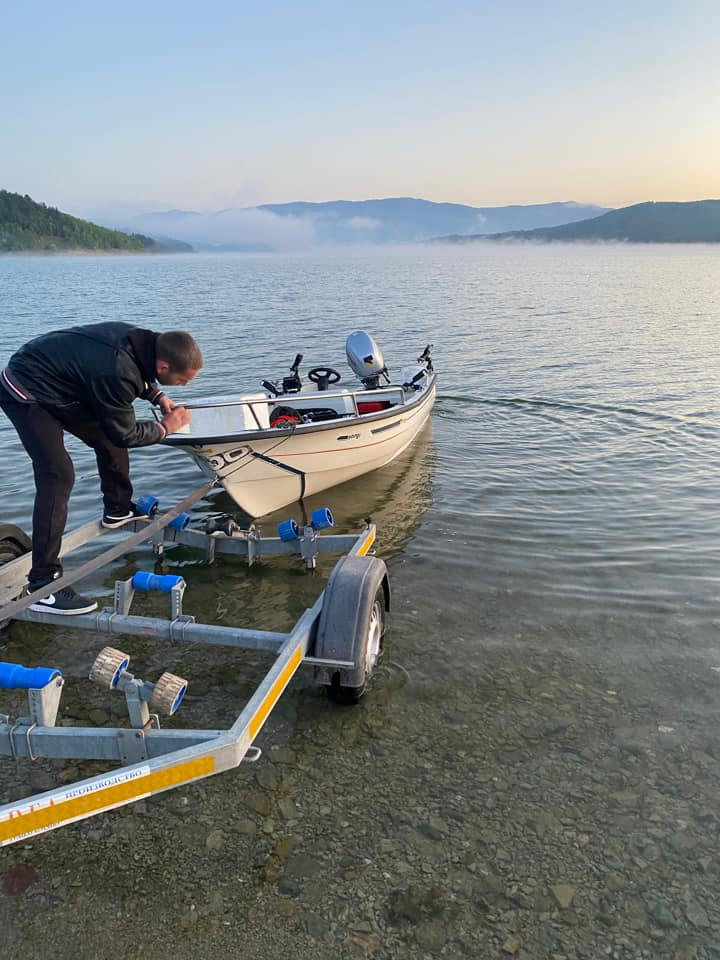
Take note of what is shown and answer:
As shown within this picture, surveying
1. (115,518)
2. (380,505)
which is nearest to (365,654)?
(115,518)

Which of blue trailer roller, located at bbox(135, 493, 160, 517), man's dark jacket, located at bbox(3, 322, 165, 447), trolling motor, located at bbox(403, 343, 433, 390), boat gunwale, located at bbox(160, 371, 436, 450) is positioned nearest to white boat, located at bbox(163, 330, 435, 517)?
boat gunwale, located at bbox(160, 371, 436, 450)

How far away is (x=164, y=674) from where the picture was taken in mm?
3479

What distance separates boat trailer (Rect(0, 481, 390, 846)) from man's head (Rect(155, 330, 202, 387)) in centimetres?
130

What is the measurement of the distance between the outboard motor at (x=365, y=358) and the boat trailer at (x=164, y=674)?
22.2 feet

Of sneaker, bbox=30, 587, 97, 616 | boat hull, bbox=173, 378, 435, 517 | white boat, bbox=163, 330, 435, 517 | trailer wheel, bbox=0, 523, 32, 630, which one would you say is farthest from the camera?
boat hull, bbox=173, 378, 435, 517

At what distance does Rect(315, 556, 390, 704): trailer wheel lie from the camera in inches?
176

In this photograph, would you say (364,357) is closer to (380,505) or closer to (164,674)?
(380,505)

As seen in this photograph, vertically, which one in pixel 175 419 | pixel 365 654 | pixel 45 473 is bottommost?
pixel 365 654

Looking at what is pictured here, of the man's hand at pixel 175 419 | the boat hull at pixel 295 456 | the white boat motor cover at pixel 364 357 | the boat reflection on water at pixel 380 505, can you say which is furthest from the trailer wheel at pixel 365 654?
the white boat motor cover at pixel 364 357

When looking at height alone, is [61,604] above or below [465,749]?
above

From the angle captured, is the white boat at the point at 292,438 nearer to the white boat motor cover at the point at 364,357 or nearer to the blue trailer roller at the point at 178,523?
the white boat motor cover at the point at 364,357

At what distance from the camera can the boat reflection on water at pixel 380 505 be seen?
29.4ft

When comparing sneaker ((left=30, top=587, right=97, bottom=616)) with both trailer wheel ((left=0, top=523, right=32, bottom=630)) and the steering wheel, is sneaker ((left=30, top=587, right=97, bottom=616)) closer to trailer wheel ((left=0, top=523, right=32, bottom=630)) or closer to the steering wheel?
trailer wheel ((left=0, top=523, right=32, bottom=630))

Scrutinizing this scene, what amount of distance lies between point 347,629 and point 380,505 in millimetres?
5567
